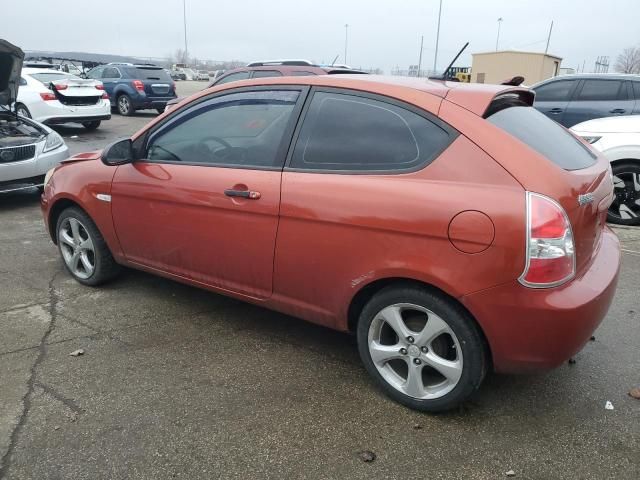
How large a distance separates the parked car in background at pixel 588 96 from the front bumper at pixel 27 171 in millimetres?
6937

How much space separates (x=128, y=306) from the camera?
377cm

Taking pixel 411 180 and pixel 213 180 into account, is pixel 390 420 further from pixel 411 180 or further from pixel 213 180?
pixel 213 180

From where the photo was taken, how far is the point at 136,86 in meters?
16.2

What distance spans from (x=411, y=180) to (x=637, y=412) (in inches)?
63.8

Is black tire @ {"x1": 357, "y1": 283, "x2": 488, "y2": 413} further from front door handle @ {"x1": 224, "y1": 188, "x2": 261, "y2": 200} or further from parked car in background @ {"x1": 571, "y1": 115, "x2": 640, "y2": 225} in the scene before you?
parked car in background @ {"x1": 571, "y1": 115, "x2": 640, "y2": 225}

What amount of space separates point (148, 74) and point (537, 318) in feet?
55.4

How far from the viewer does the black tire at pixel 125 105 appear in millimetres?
16494

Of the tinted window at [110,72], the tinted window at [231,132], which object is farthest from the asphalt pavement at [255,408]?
the tinted window at [110,72]

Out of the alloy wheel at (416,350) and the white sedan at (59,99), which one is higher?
the white sedan at (59,99)

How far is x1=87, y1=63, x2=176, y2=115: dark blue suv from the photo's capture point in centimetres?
1625

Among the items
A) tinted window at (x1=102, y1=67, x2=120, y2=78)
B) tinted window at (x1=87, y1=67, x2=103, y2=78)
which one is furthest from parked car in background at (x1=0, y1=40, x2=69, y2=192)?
tinted window at (x1=87, y1=67, x2=103, y2=78)

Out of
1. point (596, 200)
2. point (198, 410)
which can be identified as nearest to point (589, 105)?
point (596, 200)

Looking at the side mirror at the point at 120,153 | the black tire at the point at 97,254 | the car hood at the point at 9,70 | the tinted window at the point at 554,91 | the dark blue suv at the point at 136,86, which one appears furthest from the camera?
the dark blue suv at the point at 136,86

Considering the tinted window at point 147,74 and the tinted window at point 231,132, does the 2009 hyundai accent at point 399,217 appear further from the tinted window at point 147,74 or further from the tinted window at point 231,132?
the tinted window at point 147,74
